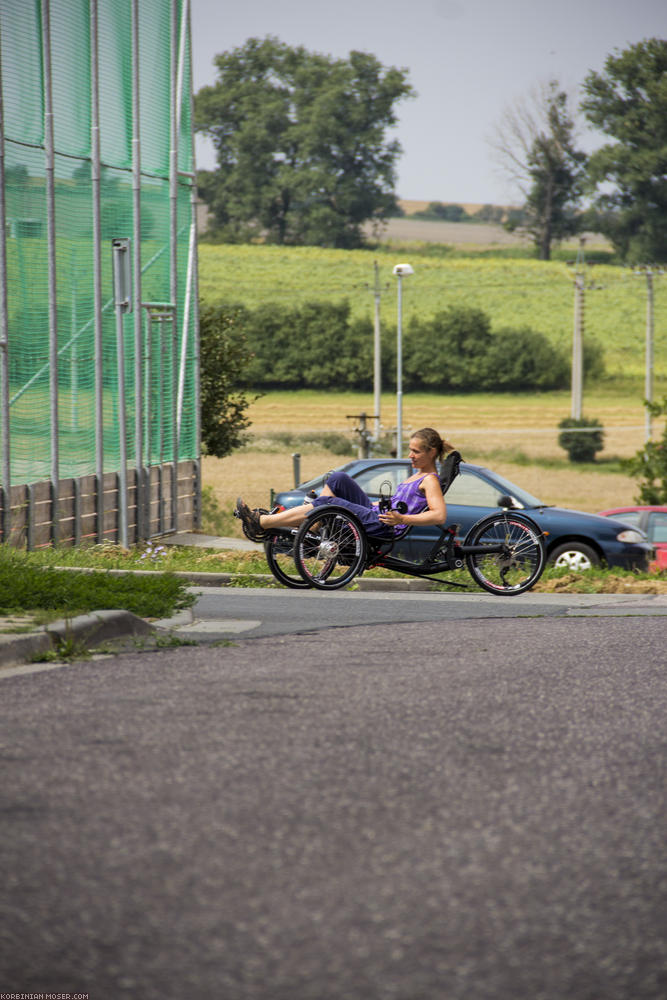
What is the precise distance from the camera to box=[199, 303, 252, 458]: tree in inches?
1032

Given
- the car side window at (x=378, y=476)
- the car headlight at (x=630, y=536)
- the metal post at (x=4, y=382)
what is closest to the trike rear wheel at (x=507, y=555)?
the car headlight at (x=630, y=536)

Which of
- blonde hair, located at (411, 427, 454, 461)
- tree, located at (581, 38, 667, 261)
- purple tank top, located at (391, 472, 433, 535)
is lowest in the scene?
purple tank top, located at (391, 472, 433, 535)

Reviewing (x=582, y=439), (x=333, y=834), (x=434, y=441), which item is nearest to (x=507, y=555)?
(x=434, y=441)

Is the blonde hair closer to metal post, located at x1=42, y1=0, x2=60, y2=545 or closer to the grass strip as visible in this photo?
the grass strip

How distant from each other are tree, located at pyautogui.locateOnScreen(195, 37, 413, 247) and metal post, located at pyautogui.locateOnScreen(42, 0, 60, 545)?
3475 inches

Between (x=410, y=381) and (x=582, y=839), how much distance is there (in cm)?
7997

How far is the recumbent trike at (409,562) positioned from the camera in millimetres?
11117

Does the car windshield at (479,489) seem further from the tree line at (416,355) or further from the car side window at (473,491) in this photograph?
the tree line at (416,355)

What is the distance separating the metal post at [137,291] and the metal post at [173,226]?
3.29ft

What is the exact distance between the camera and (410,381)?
275 ft

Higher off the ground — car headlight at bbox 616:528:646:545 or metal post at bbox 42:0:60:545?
metal post at bbox 42:0:60:545

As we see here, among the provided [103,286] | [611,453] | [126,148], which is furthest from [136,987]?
[611,453]

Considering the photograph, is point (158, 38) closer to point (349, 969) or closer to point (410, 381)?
point (349, 969)

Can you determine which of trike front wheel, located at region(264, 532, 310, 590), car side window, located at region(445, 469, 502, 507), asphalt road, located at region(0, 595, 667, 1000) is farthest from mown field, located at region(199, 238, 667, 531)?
asphalt road, located at region(0, 595, 667, 1000)
